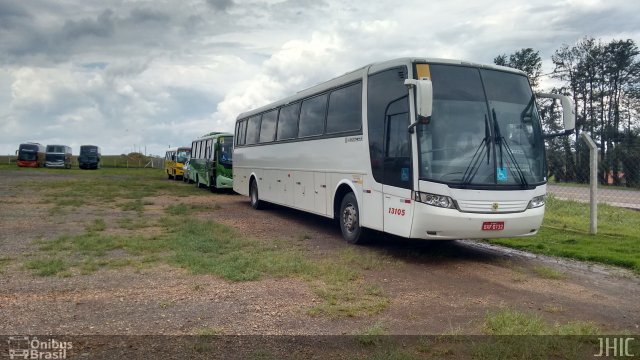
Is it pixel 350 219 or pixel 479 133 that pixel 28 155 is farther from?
pixel 479 133

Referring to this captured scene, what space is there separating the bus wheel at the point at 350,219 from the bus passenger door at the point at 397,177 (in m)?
1.25

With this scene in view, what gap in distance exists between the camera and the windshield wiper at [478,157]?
805 cm

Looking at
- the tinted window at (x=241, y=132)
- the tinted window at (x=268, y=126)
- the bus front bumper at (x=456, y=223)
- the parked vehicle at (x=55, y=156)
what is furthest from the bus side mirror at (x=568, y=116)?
the parked vehicle at (x=55, y=156)

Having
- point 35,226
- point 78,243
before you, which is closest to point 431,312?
point 78,243

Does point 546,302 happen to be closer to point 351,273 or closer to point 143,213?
point 351,273

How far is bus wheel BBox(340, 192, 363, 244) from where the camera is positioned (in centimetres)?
1018

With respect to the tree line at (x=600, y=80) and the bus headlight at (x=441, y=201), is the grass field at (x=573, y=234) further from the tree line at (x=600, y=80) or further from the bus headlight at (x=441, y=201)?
the tree line at (x=600, y=80)

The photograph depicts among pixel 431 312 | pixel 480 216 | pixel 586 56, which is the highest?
pixel 586 56

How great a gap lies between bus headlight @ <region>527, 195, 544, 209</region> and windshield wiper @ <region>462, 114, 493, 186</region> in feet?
3.63

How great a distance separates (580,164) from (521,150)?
37.2 ft

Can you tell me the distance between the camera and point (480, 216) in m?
8.06

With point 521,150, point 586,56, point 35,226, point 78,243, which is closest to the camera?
point 521,150

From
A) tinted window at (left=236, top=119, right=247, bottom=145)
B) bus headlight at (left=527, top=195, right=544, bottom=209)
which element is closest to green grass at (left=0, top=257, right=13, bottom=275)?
bus headlight at (left=527, top=195, right=544, bottom=209)

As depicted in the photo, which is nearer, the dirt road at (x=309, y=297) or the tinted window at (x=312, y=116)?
the dirt road at (x=309, y=297)
